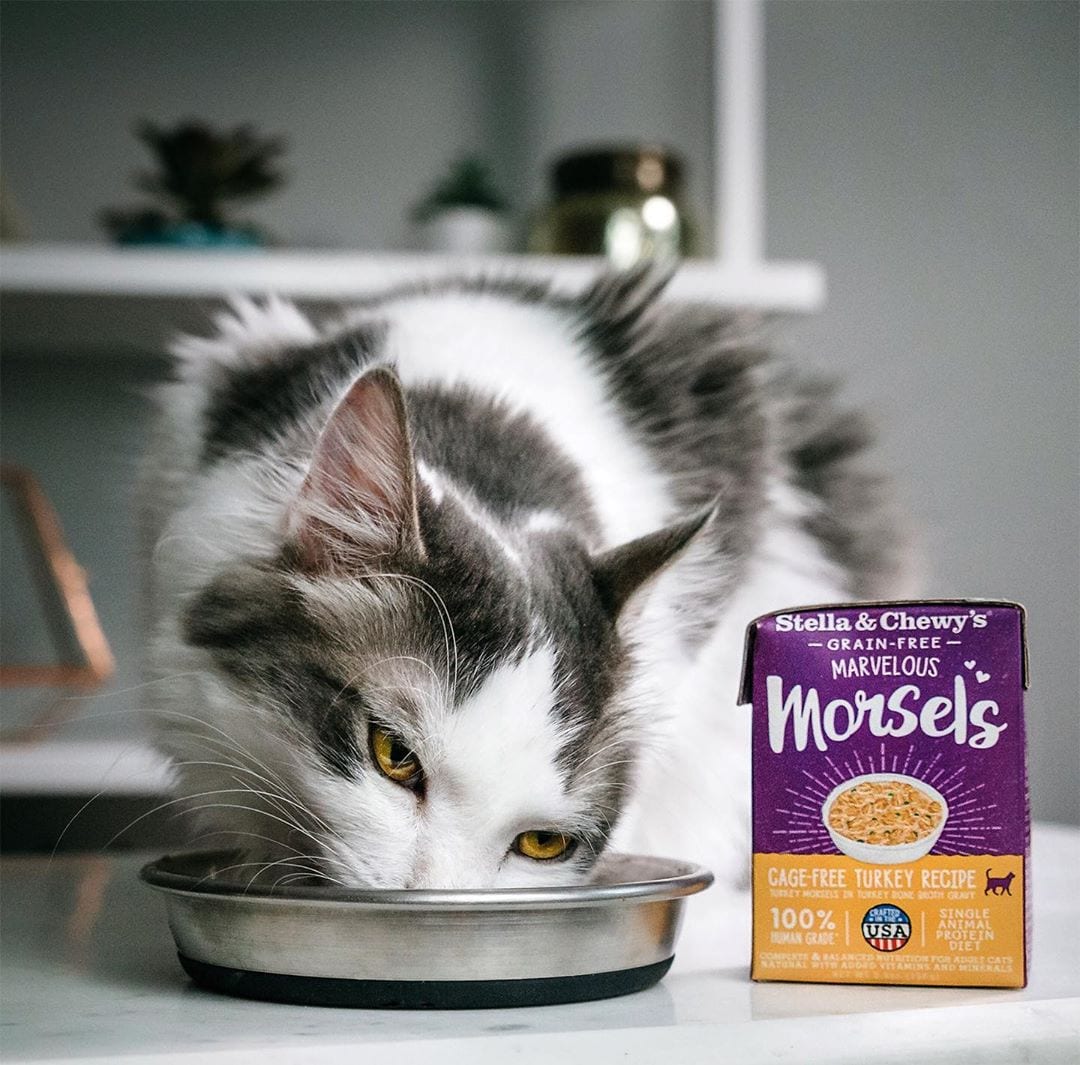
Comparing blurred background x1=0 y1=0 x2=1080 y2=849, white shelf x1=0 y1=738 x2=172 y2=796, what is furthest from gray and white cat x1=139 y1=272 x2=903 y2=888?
blurred background x1=0 y1=0 x2=1080 y2=849

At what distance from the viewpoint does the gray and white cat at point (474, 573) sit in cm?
78

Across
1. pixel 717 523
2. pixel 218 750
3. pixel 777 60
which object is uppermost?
pixel 777 60

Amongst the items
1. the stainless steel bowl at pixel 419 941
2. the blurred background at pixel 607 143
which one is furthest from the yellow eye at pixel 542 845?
the blurred background at pixel 607 143

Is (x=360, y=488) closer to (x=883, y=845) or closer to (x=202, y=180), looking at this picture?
(x=883, y=845)

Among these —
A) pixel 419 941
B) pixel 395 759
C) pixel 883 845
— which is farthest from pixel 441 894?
pixel 883 845

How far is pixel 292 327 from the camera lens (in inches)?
49.2

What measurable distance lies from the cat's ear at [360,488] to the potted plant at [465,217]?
1010 millimetres

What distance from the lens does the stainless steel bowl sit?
2.18ft

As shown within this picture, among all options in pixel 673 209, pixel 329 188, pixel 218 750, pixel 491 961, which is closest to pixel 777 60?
pixel 673 209

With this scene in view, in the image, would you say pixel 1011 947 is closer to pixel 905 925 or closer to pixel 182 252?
pixel 905 925

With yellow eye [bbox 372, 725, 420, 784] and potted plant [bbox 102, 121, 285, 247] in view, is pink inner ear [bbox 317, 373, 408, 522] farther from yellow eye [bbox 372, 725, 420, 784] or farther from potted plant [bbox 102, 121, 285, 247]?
potted plant [bbox 102, 121, 285, 247]

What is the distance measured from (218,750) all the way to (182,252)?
93 centimetres

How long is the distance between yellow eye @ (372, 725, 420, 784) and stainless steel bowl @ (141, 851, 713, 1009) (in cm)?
10

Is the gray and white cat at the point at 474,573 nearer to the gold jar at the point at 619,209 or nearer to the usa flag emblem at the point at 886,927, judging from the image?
the usa flag emblem at the point at 886,927
